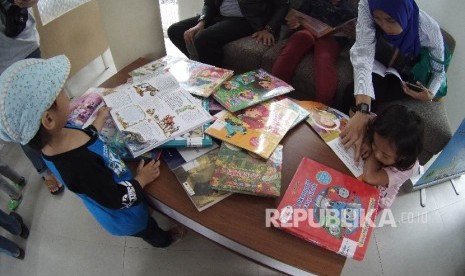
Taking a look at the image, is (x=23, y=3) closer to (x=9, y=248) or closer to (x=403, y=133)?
(x=9, y=248)

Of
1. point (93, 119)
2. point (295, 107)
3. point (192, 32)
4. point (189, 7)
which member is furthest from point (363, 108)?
point (189, 7)

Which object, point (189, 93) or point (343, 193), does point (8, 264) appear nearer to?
point (189, 93)

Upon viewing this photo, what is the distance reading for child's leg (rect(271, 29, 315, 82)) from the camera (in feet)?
5.35

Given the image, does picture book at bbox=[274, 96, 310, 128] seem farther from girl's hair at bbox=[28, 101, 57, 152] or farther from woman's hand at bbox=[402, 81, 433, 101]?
girl's hair at bbox=[28, 101, 57, 152]

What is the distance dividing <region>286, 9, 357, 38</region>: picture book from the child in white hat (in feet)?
4.32

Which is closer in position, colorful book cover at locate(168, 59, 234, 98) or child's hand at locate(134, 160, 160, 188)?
child's hand at locate(134, 160, 160, 188)

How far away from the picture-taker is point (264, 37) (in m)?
1.83

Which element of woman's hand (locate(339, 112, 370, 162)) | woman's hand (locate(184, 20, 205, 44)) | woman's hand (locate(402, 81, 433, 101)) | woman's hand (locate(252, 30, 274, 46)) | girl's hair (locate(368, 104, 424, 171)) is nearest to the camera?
girl's hair (locate(368, 104, 424, 171))

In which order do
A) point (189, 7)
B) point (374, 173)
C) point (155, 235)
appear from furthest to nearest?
point (189, 7)
point (155, 235)
point (374, 173)

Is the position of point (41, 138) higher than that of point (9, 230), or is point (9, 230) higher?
point (41, 138)

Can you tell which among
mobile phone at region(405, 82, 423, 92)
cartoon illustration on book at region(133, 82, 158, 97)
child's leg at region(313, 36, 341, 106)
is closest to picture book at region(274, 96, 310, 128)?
child's leg at region(313, 36, 341, 106)

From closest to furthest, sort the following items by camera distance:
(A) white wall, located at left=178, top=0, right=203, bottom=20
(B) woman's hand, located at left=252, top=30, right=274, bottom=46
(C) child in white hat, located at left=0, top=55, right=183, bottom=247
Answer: (C) child in white hat, located at left=0, top=55, right=183, bottom=247 → (B) woman's hand, located at left=252, top=30, right=274, bottom=46 → (A) white wall, located at left=178, top=0, right=203, bottom=20

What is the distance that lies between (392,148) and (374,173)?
4.0 inches

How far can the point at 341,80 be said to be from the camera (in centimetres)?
154
